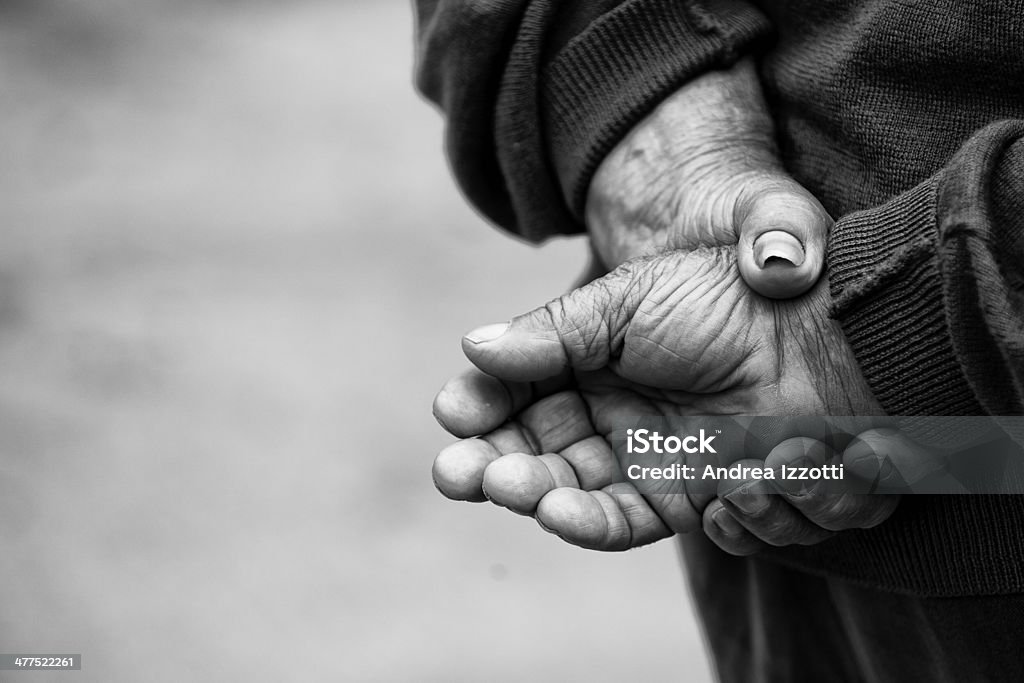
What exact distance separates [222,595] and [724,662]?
1.16 metres

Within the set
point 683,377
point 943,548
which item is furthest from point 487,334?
point 943,548

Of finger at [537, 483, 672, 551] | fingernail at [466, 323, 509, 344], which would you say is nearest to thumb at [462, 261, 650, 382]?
fingernail at [466, 323, 509, 344]

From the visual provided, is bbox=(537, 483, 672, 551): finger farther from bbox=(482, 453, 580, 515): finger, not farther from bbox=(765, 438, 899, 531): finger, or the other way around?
bbox=(765, 438, 899, 531): finger

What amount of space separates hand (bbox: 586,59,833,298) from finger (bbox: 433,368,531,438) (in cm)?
19

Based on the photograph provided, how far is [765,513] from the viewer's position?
725 millimetres

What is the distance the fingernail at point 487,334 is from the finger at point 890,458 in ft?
0.89

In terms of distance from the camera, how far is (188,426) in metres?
2.27

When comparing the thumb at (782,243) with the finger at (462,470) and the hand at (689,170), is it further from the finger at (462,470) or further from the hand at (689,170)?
the finger at (462,470)

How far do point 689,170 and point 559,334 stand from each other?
A: 0.21m

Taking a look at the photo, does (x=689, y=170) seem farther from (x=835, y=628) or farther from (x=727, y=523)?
(x=835, y=628)

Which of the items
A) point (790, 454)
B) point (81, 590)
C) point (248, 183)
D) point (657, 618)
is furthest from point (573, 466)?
point (248, 183)

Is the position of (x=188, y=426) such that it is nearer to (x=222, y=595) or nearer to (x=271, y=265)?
(x=222, y=595)

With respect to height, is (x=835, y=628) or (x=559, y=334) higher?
(x=559, y=334)

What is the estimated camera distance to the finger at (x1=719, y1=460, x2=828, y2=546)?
717mm
